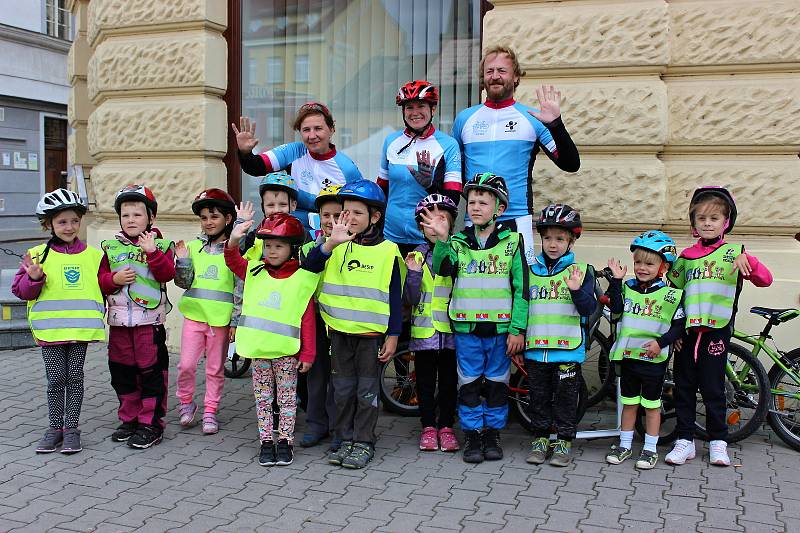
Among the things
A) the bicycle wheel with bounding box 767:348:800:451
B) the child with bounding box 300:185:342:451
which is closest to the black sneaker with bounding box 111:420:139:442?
the child with bounding box 300:185:342:451

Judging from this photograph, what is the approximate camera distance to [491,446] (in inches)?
186

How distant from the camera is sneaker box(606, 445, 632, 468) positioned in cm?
A: 460

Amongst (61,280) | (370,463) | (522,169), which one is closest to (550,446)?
(370,463)

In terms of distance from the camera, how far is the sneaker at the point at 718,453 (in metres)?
4.55

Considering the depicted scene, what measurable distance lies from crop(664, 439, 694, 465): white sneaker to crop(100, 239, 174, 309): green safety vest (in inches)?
126

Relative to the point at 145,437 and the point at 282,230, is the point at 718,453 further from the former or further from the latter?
the point at 145,437

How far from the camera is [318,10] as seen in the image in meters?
7.34

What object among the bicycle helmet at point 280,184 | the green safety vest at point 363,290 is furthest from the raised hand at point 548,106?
the bicycle helmet at point 280,184

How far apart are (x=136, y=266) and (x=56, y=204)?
0.58 metres

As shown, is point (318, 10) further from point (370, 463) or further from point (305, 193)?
point (370, 463)

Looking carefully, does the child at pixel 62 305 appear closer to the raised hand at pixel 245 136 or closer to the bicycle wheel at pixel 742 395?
the raised hand at pixel 245 136

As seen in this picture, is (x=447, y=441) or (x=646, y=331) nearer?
(x=646, y=331)

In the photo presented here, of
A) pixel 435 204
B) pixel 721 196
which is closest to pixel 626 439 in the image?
pixel 721 196

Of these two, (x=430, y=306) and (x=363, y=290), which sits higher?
(x=363, y=290)
